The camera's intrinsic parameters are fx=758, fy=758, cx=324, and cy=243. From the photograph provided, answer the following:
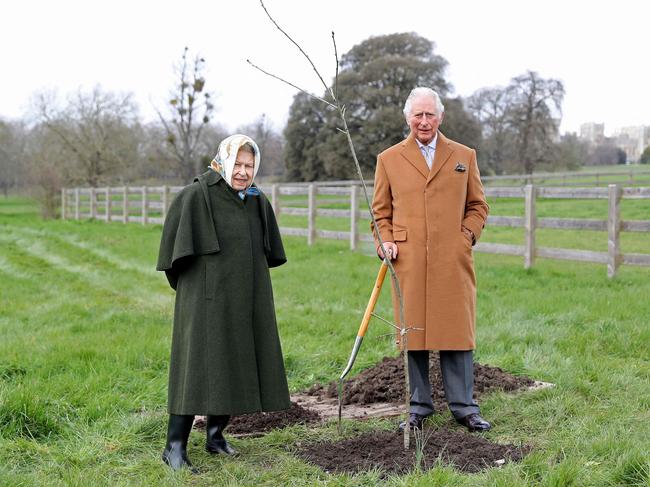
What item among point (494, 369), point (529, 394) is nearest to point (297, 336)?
point (494, 369)

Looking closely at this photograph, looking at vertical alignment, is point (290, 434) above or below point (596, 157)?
below

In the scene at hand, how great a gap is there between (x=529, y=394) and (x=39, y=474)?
3.07 m

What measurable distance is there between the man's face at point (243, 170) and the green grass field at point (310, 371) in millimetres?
1458

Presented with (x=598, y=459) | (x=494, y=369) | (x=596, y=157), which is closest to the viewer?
(x=598, y=459)

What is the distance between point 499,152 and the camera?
134 feet

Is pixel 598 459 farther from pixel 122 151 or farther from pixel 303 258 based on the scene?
pixel 122 151

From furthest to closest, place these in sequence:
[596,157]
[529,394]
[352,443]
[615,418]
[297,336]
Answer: [596,157] < [297,336] < [529,394] < [615,418] < [352,443]

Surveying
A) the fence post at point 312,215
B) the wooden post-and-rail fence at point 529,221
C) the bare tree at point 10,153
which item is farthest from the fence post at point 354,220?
the bare tree at point 10,153

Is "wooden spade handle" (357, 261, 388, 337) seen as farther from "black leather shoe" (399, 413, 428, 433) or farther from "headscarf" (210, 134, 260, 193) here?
"headscarf" (210, 134, 260, 193)

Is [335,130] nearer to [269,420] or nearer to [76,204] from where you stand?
[76,204]

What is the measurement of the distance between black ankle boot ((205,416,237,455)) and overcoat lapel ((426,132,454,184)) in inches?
72.4

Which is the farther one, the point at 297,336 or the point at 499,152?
the point at 499,152

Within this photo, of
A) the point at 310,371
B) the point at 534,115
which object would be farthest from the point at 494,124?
the point at 310,371

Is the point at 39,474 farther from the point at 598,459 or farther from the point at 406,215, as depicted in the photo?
the point at 598,459
